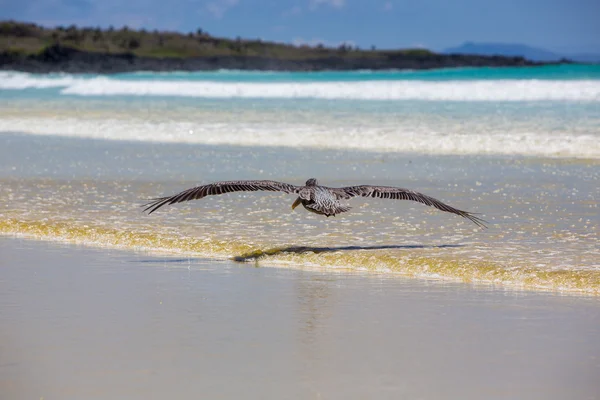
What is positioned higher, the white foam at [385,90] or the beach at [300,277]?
the white foam at [385,90]

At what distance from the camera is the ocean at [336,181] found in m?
9.34

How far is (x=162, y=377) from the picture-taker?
5.48 meters

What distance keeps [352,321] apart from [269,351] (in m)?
0.98

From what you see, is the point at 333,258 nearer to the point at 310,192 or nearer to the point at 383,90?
the point at 310,192

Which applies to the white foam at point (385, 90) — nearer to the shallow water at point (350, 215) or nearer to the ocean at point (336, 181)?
the ocean at point (336, 181)

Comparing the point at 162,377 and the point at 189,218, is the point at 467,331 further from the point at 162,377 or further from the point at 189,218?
the point at 189,218

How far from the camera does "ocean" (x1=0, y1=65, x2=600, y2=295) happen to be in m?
9.34

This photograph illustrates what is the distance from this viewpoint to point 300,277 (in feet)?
28.0

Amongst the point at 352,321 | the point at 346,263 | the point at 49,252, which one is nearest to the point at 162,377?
the point at 352,321

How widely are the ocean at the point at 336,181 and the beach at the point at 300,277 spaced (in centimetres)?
4

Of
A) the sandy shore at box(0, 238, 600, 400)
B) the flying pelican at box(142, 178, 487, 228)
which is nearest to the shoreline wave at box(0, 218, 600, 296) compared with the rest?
the sandy shore at box(0, 238, 600, 400)

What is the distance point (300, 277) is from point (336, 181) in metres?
6.39

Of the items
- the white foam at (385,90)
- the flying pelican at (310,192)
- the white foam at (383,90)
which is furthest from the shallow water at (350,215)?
the white foam at (385,90)

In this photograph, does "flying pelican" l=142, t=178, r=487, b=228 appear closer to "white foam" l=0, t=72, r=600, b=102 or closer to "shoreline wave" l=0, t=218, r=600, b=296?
"shoreline wave" l=0, t=218, r=600, b=296
